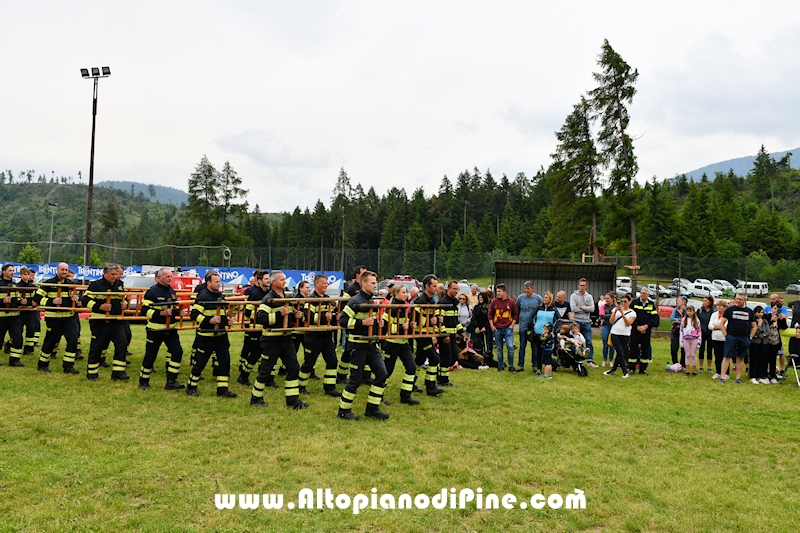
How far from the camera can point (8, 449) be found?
18.2 ft

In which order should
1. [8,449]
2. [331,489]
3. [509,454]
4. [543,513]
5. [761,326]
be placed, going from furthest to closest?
[761,326] → [509,454] → [8,449] → [331,489] → [543,513]

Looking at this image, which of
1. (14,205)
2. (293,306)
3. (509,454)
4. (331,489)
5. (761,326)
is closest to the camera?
(331,489)

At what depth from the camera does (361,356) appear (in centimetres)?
741

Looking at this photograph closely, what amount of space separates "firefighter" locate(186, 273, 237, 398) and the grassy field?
0.97ft

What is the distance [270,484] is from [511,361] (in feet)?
25.2

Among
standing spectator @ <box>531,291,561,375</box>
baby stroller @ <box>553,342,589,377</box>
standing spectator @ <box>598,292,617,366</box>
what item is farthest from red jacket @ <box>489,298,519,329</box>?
standing spectator @ <box>598,292,617,366</box>

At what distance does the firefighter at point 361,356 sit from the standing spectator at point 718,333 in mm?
8265

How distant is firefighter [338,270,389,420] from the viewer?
23.9ft

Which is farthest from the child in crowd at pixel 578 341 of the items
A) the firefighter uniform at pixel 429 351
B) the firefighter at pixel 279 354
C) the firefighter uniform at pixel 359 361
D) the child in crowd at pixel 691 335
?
the firefighter at pixel 279 354

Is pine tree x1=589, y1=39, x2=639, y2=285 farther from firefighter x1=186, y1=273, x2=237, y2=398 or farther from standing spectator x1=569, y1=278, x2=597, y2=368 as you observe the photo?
firefighter x1=186, y1=273, x2=237, y2=398

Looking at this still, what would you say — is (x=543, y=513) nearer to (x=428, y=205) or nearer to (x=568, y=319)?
(x=568, y=319)

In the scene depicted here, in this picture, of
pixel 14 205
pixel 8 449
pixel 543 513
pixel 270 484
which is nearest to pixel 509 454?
pixel 543 513

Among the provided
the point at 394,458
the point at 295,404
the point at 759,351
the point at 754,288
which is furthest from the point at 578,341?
the point at 754,288

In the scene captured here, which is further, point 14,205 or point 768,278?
point 14,205
